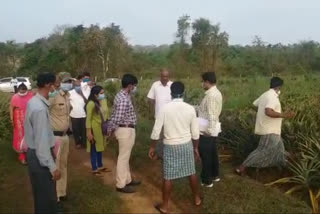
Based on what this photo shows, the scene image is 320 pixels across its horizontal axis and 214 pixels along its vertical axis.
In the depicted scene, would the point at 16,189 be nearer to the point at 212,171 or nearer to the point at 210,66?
the point at 212,171

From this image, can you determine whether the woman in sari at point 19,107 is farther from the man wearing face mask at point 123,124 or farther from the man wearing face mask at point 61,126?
the man wearing face mask at point 123,124

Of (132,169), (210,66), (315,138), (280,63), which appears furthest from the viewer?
(280,63)

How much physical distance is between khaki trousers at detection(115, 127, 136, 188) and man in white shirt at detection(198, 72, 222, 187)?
102cm

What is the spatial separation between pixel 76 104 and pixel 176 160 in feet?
13.1

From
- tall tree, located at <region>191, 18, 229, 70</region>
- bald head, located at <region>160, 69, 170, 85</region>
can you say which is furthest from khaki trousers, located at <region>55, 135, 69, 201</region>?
tall tree, located at <region>191, 18, 229, 70</region>

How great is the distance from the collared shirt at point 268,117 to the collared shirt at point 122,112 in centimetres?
192

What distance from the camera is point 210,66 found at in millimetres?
24719

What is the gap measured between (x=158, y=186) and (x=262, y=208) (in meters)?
1.74

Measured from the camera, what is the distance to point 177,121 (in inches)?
195

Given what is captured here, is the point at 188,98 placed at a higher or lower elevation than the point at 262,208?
higher

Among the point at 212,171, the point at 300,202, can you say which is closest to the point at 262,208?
the point at 300,202

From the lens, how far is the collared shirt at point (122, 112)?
564 centimetres

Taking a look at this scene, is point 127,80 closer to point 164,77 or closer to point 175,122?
point 175,122

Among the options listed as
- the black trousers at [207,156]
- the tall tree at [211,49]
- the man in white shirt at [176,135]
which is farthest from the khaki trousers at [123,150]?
the tall tree at [211,49]
